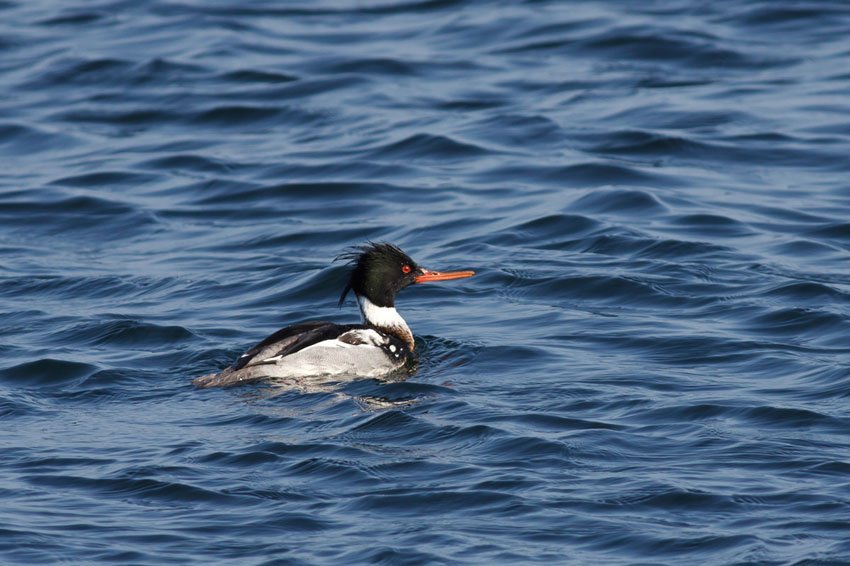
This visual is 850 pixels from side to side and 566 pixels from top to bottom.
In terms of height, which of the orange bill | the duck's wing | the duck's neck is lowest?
the duck's neck

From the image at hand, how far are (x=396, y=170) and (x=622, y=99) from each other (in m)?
3.97

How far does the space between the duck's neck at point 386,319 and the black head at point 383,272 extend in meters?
0.05

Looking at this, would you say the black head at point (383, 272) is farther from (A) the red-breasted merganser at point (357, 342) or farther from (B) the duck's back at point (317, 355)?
(B) the duck's back at point (317, 355)

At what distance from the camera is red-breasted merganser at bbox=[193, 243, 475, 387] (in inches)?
469

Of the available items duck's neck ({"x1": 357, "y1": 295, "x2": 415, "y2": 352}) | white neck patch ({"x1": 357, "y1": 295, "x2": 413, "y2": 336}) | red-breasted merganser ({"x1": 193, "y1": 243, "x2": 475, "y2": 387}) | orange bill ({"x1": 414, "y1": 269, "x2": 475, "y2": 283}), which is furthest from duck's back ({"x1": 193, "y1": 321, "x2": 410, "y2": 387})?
orange bill ({"x1": 414, "y1": 269, "x2": 475, "y2": 283})

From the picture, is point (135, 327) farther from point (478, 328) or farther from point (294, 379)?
point (478, 328)

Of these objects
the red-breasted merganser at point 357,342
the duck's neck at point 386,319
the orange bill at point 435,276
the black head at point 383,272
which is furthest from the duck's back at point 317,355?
the orange bill at point 435,276

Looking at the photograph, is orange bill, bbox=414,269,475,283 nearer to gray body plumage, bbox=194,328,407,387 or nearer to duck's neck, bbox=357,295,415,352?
duck's neck, bbox=357,295,415,352

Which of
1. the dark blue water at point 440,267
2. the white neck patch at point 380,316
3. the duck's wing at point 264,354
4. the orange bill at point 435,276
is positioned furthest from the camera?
the orange bill at point 435,276

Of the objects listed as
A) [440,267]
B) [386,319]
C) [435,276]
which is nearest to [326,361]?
[386,319]

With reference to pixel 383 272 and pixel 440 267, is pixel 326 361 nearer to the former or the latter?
pixel 383 272

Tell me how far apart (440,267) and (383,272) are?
2.22 meters

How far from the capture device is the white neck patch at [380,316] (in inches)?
521

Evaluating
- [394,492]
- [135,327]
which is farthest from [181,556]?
[135,327]
